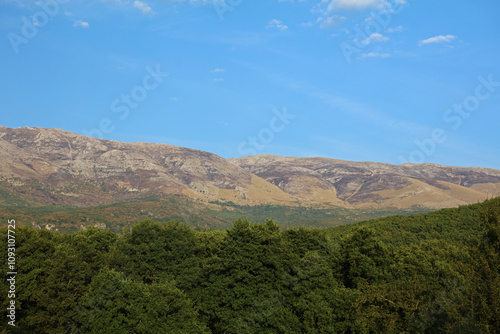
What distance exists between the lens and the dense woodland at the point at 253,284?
34188mm

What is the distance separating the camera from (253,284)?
5278cm

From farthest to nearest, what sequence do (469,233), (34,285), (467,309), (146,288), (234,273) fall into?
(469,233) → (234,273) → (34,285) → (146,288) → (467,309)

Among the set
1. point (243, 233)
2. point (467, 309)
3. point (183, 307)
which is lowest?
point (183, 307)

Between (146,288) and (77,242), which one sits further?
(77,242)

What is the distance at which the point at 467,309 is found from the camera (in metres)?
28.4

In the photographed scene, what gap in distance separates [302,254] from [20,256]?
4168 centimetres

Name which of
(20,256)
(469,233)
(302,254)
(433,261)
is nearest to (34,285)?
(20,256)

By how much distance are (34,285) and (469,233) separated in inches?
3422

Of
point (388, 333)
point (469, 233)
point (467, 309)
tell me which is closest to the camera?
point (467, 309)

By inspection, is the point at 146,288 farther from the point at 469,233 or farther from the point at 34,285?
the point at 469,233

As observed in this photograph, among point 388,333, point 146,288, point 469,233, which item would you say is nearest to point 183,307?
point 146,288

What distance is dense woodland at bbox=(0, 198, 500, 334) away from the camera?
112 feet

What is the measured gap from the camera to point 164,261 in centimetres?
6153

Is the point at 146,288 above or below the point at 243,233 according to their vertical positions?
below
